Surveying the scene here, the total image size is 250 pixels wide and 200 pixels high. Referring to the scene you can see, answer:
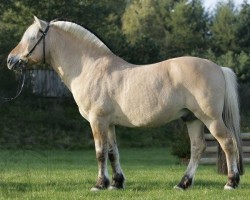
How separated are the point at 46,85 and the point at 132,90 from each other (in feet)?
81.3

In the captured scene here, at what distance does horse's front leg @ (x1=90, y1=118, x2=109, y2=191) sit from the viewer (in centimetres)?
905

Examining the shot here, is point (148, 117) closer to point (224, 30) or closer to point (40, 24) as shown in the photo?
point (40, 24)

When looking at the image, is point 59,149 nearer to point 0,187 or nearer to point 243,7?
point 0,187

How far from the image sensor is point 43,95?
108 feet

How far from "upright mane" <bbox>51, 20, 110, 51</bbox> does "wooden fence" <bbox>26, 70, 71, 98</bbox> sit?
76.1ft

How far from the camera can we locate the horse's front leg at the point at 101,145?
905 centimetres

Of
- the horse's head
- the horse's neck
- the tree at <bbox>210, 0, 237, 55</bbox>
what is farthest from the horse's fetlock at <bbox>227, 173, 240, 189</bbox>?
the tree at <bbox>210, 0, 237, 55</bbox>

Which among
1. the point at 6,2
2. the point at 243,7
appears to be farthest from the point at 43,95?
the point at 243,7

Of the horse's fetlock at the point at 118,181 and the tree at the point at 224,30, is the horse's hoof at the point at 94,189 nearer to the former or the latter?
the horse's fetlock at the point at 118,181

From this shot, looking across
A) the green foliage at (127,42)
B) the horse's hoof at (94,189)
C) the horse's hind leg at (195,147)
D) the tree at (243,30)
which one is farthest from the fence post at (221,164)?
the tree at (243,30)

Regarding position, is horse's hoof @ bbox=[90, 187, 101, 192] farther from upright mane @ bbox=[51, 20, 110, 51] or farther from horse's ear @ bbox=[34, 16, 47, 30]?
horse's ear @ bbox=[34, 16, 47, 30]

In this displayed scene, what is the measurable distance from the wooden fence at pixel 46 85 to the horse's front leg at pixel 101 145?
77.6ft

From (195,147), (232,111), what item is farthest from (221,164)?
(232,111)

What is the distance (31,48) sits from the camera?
952 cm
